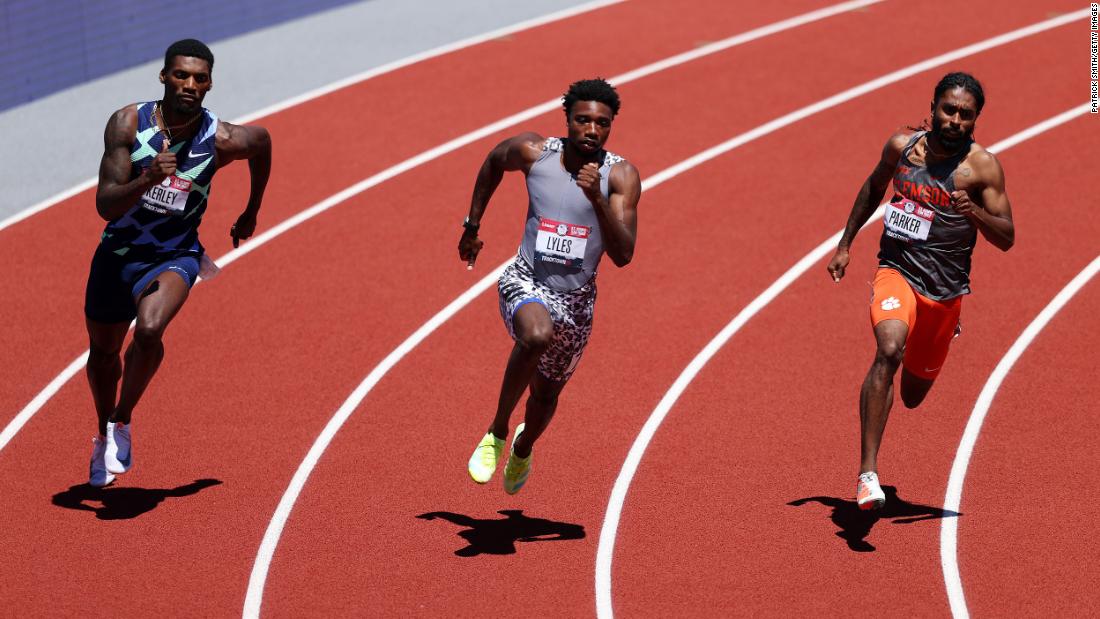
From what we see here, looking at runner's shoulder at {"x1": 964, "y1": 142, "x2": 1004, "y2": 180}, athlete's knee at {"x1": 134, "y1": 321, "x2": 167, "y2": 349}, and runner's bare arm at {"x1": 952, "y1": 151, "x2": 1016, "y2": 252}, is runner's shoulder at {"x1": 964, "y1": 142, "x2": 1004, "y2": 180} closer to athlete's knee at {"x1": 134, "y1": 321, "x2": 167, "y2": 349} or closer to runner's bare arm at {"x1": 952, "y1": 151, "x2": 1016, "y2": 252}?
runner's bare arm at {"x1": 952, "y1": 151, "x2": 1016, "y2": 252}

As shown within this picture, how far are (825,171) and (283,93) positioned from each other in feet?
16.8

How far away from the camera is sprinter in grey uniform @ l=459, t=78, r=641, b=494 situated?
7.00 meters

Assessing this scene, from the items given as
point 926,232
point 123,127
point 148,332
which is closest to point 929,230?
point 926,232

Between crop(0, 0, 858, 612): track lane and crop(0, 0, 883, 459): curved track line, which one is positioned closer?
crop(0, 0, 858, 612): track lane

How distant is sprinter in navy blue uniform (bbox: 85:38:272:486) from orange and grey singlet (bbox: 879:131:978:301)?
3.28 meters

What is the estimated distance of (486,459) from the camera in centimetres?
760

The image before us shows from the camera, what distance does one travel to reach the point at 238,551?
7.44 meters

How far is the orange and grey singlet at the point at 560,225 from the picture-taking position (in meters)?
7.20

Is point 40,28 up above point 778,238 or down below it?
above

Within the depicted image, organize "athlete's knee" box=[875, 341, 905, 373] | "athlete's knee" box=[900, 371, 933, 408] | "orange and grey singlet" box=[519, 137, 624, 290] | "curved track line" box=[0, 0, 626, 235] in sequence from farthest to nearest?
"curved track line" box=[0, 0, 626, 235] → "athlete's knee" box=[900, 371, 933, 408] → "athlete's knee" box=[875, 341, 905, 373] → "orange and grey singlet" box=[519, 137, 624, 290]

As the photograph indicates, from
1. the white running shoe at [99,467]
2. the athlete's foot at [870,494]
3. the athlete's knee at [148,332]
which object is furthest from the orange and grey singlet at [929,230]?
the white running shoe at [99,467]

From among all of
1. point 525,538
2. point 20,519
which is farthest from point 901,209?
point 20,519

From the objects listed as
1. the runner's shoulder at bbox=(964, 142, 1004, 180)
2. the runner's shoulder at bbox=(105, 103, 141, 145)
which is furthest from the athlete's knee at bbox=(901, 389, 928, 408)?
the runner's shoulder at bbox=(105, 103, 141, 145)

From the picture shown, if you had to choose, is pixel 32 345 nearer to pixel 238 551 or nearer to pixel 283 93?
pixel 238 551
